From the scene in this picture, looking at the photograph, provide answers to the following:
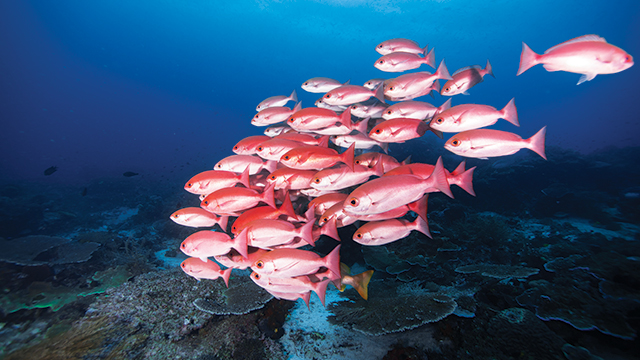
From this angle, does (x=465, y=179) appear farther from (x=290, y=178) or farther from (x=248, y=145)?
(x=248, y=145)

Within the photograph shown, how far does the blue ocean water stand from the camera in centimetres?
439

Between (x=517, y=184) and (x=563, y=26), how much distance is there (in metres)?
63.5

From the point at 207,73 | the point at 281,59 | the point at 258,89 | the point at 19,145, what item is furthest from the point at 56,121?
the point at 281,59

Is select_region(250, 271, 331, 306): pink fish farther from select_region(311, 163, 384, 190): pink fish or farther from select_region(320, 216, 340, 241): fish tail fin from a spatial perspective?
select_region(311, 163, 384, 190): pink fish

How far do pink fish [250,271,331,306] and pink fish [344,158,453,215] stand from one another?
1.20 meters

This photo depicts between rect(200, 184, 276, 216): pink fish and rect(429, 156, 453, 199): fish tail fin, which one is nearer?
rect(429, 156, 453, 199): fish tail fin

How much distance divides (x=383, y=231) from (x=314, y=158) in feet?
4.22

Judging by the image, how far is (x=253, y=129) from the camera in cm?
9088

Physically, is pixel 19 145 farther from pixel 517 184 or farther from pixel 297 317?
pixel 517 184

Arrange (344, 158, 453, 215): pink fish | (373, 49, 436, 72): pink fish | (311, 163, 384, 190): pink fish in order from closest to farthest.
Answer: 1. (344, 158, 453, 215): pink fish
2. (311, 163, 384, 190): pink fish
3. (373, 49, 436, 72): pink fish

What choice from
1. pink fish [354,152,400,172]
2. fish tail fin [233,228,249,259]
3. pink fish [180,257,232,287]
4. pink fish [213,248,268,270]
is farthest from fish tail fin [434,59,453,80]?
pink fish [180,257,232,287]

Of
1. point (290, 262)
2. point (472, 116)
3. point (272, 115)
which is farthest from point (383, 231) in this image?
point (272, 115)

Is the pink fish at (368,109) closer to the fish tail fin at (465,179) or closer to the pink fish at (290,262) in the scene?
the fish tail fin at (465,179)

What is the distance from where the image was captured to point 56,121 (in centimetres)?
9375
